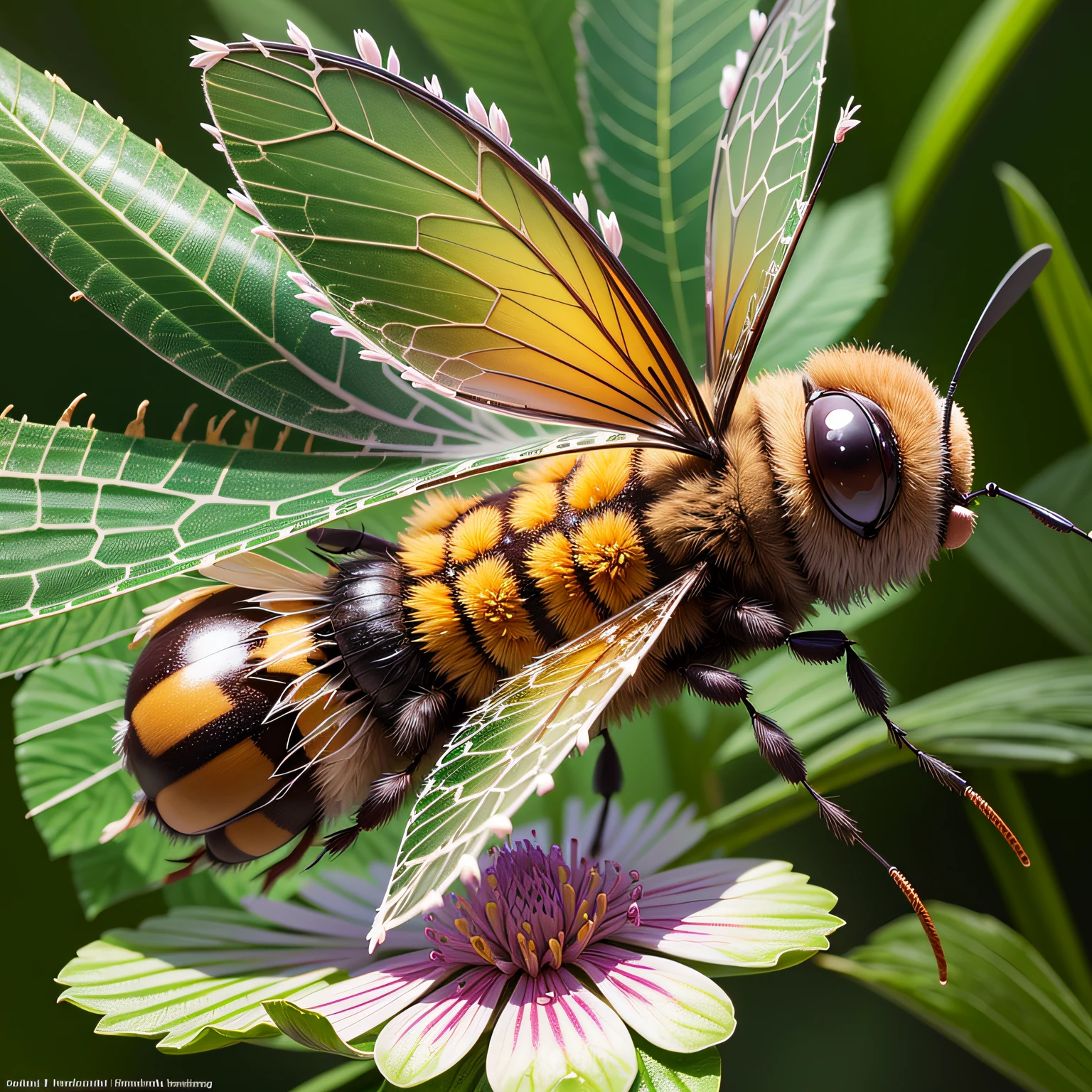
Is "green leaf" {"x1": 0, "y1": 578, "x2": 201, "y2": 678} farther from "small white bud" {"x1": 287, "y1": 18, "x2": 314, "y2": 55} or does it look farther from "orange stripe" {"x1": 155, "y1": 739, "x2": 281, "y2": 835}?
"small white bud" {"x1": 287, "y1": 18, "x2": 314, "y2": 55}

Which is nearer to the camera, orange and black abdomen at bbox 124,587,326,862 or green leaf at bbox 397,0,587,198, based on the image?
orange and black abdomen at bbox 124,587,326,862

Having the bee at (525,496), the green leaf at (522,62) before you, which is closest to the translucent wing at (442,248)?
the bee at (525,496)

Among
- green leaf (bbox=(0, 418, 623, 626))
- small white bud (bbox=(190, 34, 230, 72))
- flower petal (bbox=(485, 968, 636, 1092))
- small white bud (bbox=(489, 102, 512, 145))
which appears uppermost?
small white bud (bbox=(190, 34, 230, 72))

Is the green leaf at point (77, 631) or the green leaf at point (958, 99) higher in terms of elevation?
the green leaf at point (958, 99)

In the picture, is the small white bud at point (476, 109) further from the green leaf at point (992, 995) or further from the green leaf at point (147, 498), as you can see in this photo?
the green leaf at point (992, 995)

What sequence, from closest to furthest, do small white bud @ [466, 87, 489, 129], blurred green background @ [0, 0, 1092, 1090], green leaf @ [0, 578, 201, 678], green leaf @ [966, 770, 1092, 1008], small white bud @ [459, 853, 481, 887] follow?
1. small white bud @ [459, 853, 481, 887]
2. small white bud @ [466, 87, 489, 129]
3. green leaf @ [0, 578, 201, 678]
4. green leaf @ [966, 770, 1092, 1008]
5. blurred green background @ [0, 0, 1092, 1090]

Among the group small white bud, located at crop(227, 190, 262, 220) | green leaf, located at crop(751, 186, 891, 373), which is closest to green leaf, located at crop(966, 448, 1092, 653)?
green leaf, located at crop(751, 186, 891, 373)
